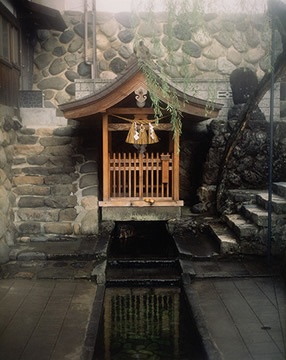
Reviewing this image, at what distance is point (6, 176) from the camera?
10867mm

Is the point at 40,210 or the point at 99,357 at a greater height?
the point at 40,210

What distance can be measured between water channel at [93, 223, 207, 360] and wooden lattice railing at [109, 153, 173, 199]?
1342mm

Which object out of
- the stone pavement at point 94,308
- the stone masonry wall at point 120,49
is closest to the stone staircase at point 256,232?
the stone pavement at point 94,308

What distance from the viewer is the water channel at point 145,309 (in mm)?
5785

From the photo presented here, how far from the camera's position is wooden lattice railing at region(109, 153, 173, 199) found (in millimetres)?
10867

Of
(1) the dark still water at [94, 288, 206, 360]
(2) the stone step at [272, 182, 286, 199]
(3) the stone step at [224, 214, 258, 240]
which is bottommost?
(1) the dark still water at [94, 288, 206, 360]

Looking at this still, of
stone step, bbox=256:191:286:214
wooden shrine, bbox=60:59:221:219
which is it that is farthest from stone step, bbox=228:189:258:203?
wooden shrine, bbox=60:59:221:219

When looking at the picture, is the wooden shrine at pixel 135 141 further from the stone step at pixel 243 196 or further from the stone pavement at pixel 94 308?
the stone pavement at pixel 94 308

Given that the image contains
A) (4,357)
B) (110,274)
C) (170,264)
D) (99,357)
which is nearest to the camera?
(4,357)

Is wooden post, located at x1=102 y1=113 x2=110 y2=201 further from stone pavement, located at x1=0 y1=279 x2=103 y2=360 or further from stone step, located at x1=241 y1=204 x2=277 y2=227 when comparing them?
stone step, located at x1=241 y1=204 x2=277 y2=227

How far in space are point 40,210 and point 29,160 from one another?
1595 millimetres

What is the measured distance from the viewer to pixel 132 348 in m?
5.82

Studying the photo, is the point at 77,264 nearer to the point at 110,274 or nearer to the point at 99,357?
the point at 110,274

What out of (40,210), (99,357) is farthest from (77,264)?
(99,357)
